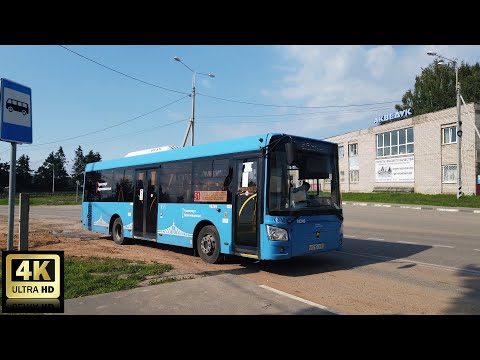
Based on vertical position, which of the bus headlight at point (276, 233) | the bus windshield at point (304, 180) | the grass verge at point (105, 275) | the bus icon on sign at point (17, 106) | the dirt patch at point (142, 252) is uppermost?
the bus icon on sign at point (17, 106)

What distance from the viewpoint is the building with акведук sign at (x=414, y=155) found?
110 feet

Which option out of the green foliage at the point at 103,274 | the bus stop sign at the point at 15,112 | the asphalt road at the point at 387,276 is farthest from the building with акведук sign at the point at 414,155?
the bus stop sign at the point at 15,112

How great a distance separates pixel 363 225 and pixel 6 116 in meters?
15.8

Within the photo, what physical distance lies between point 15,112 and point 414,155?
40323 mm

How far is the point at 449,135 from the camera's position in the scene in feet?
117

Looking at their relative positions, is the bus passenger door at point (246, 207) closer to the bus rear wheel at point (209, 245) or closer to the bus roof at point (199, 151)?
the bus roof at point (199, 151)

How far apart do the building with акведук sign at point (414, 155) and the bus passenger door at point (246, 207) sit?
30.6m

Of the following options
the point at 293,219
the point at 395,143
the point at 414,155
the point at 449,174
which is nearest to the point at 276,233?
the point at 293,219

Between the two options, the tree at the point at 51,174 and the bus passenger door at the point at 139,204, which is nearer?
the bus passenger door at the point at 139,204

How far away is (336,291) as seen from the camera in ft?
21.9

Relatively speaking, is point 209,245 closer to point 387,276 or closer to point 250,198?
point 250,198

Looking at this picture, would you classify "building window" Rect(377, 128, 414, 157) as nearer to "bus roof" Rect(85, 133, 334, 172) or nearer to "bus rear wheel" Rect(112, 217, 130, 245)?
"bus roof" Rect(85, 133, 334, 172)

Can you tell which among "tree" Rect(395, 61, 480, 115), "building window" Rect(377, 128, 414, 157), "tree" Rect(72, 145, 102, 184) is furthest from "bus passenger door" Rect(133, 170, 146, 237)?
"tree" Rect(72, 145, 102, 184)

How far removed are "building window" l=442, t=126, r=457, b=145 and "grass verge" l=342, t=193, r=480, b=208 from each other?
531cm
